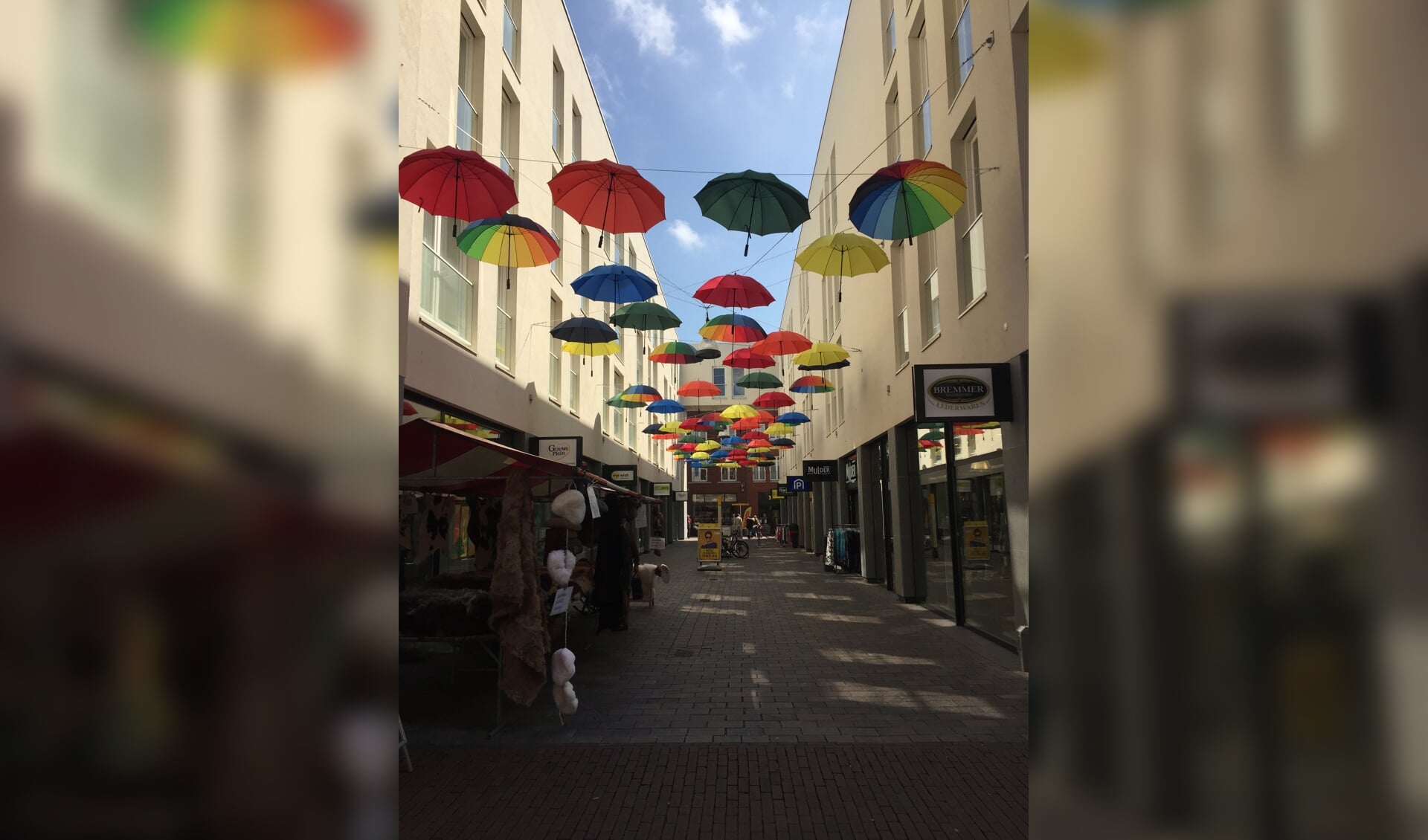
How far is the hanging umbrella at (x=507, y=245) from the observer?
34.4ft

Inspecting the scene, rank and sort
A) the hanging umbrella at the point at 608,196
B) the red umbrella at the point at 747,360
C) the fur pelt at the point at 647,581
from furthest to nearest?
the red umbrella at the point at 747,360 < the fur pelt at the point at 647,581 < the hanging umbrella at the point at 608,196

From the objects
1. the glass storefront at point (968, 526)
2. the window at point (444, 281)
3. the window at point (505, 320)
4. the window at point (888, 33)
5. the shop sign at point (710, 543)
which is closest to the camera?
the glass storefront at point (968, 526)

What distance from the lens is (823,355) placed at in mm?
18328

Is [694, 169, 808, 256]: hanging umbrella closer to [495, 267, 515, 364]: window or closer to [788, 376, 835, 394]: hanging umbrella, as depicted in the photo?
[495, 267, 515, 364]: window

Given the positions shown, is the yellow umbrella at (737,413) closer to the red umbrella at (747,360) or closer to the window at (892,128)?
the red umbrella at (747,360)

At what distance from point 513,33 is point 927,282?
9973 millimetres

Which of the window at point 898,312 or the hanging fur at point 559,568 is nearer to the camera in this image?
the hanging fur at point 559,568

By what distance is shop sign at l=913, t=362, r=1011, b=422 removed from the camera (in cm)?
951

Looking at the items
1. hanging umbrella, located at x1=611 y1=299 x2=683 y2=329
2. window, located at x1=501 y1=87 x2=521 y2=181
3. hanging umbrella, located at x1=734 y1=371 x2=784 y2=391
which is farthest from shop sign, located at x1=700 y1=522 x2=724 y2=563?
window, located at x1=501 y1=87 x2=521 y2=181

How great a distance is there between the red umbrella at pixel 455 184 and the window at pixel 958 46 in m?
6.65

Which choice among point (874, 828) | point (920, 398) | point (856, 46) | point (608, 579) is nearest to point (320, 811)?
point (874, 828)

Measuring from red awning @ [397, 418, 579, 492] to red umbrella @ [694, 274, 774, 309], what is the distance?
6.13 meters

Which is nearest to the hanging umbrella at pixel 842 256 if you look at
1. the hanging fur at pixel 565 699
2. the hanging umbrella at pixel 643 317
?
the hanging umbrella at pixel 643 317

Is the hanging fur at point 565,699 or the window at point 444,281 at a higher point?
the window at point 444,281
